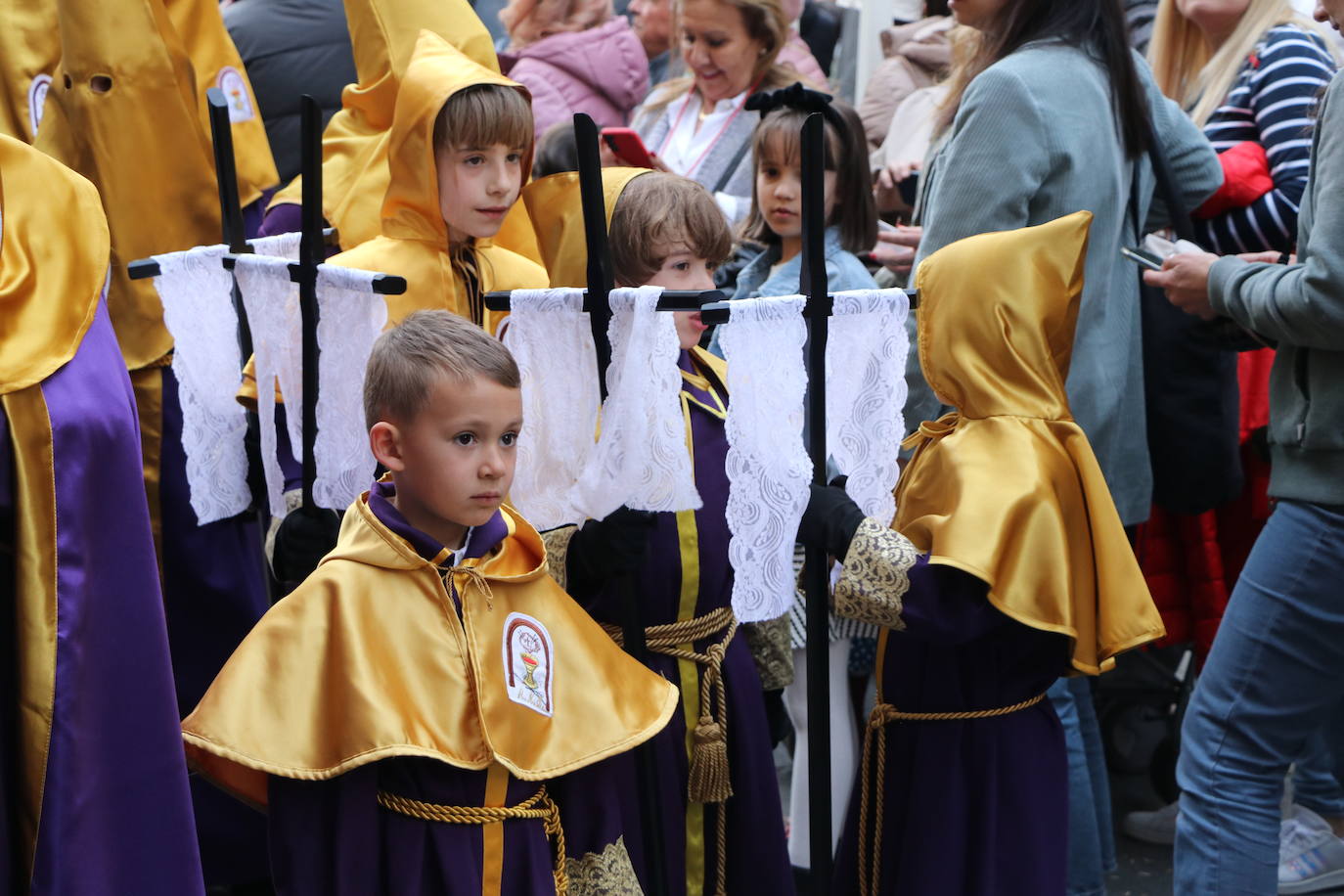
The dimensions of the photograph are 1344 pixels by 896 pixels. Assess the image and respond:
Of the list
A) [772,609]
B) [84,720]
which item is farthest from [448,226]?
[84,720]

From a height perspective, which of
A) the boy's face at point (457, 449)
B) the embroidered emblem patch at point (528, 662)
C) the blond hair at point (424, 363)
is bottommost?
the embroidered emblem patch at point (528, 662)

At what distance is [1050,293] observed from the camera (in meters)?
2.71

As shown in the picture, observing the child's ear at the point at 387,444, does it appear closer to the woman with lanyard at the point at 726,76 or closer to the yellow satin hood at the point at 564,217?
the yellow satin hood at the point at 564,217

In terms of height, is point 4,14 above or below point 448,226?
above

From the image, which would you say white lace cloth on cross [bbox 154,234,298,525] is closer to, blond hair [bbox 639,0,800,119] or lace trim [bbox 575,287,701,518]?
lace trim [bbox 575,287,701,518]

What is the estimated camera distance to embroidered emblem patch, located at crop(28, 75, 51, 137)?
3.42m

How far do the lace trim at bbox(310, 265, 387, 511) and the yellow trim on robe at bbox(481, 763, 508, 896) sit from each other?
729 millimetres

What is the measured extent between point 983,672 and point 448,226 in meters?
1.42

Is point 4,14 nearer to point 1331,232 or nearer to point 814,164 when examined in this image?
point 814,164

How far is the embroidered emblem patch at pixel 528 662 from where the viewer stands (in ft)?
7.16

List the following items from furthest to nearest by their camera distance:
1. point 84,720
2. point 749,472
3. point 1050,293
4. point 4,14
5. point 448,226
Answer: point 4,14 < point 448,226 < point 1050,293 < point 749,472 < point 84,720

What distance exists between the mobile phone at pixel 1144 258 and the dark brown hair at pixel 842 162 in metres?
0.93

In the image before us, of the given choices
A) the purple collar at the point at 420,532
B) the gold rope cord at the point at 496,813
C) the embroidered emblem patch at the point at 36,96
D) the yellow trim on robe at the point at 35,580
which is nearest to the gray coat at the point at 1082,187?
the purple collar at the point at 420,532

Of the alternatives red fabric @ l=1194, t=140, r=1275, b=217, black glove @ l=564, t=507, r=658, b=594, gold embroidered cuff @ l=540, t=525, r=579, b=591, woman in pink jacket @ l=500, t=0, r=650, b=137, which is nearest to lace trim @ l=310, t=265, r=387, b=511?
gold embroidered cuff @ l=540, t=525, r=579, b=591
